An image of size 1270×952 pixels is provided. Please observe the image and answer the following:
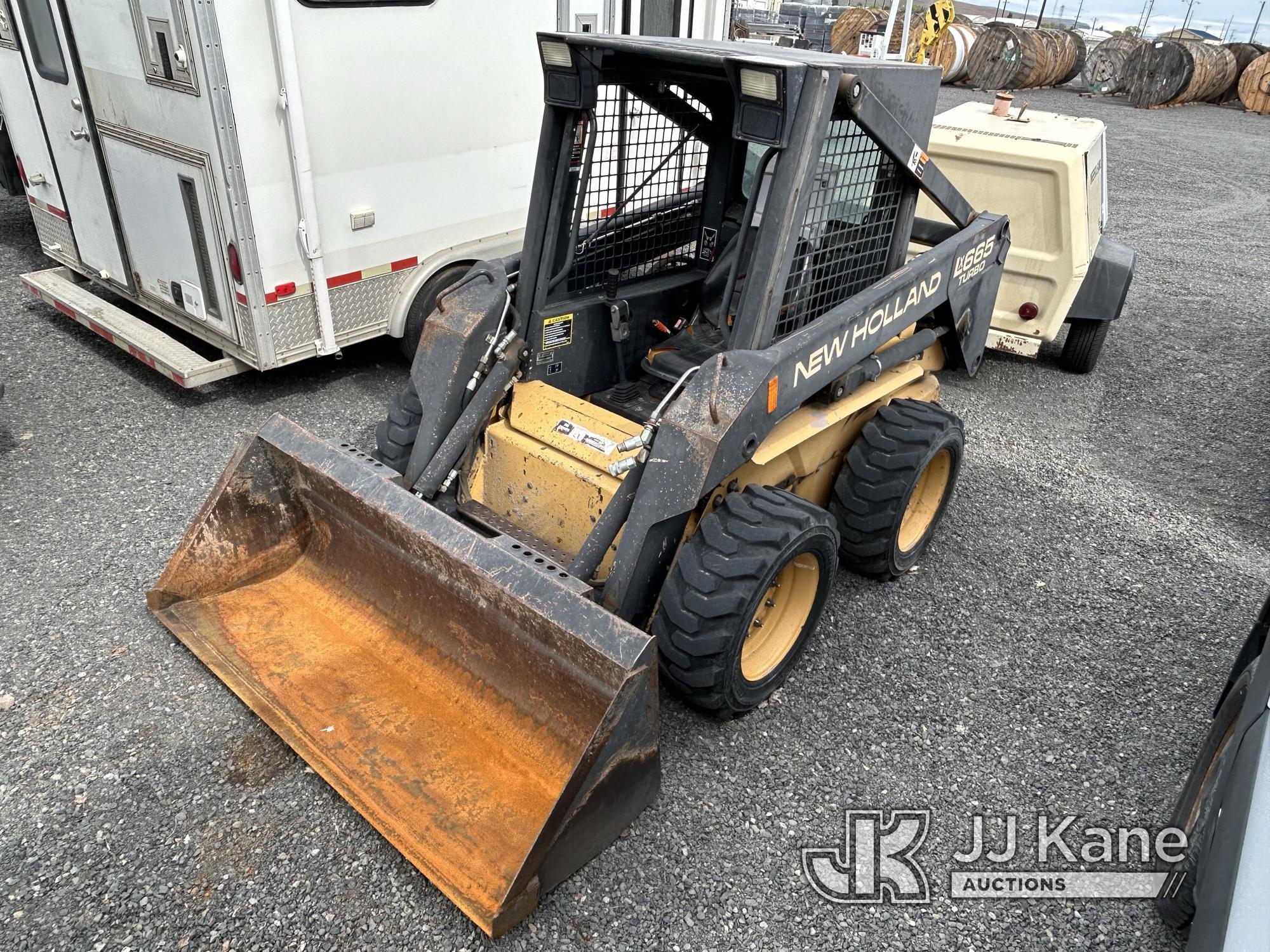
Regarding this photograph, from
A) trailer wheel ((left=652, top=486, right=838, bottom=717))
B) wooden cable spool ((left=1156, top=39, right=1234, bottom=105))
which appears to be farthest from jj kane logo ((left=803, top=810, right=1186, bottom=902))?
wooden cable spool ((left=1156, top=39, right=1234, bottom=105))

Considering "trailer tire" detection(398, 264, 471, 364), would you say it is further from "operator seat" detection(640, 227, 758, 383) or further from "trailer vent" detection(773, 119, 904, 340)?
"trailer vent" detection(773, 119, 904, 340)

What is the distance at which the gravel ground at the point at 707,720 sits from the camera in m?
2.72

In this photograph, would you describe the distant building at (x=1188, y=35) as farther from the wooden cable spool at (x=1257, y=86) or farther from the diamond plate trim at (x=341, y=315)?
the diamond plate trim at (x=341, y=315)

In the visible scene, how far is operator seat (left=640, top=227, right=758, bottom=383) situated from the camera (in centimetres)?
390

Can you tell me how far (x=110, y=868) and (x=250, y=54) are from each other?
3.64 metres

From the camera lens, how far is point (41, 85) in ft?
18.9

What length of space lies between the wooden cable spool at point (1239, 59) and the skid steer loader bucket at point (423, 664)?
25155 mm

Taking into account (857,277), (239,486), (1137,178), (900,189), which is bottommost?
(1137,178)

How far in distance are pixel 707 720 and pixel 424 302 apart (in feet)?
11.0

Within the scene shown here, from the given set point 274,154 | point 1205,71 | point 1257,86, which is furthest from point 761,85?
point 1257,86

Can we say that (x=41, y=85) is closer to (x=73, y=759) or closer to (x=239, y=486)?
(x=239, y=486)

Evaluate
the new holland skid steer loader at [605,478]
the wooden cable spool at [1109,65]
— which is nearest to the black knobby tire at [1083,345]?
the new holland skid steer loader at [605,478]

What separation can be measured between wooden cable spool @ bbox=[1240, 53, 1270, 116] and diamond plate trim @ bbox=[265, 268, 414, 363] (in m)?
23.0

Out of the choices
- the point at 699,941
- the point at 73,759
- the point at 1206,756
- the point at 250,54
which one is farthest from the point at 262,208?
the point at 1206,756
